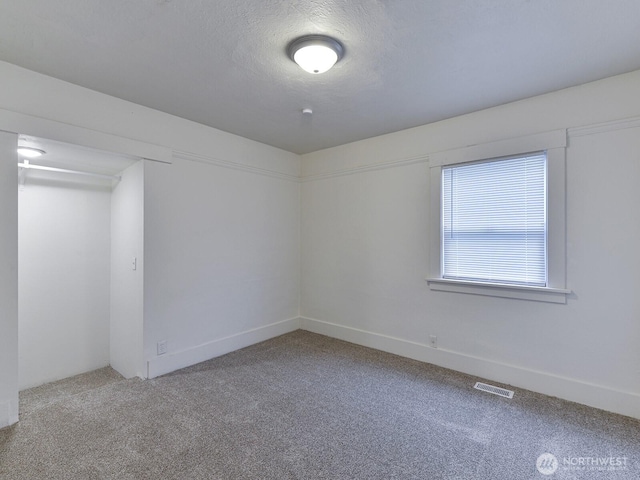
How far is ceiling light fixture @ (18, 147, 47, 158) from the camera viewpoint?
2.51 m

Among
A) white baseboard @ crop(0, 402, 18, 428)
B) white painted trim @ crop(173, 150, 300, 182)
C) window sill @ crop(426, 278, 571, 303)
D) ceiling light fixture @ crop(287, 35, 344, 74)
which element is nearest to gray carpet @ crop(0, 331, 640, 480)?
white baseboard @ crop(0, 402, 18, 428)

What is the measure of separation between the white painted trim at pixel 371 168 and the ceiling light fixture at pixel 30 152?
287cm

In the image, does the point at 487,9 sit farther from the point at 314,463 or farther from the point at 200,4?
the point at 314,463

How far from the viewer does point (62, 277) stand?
313cm

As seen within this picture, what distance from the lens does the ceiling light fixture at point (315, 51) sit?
1.89m

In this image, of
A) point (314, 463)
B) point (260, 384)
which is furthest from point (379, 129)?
point (314, 463)

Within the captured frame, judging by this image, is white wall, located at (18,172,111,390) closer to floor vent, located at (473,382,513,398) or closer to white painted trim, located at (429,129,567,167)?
white painted trim, located at (429,129,567,167)

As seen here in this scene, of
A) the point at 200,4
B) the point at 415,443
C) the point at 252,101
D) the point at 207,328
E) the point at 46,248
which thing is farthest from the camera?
the point at 207,328

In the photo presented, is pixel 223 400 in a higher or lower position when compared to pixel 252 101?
lower

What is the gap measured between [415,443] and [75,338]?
3.45 meters

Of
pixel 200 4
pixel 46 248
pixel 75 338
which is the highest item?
pixel 200 4

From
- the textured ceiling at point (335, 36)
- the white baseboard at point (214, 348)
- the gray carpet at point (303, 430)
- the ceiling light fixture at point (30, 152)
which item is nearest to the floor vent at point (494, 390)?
the gray carpet at point (303, 430)

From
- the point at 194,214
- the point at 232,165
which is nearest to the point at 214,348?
the point at 194,214

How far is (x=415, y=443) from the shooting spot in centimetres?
198
